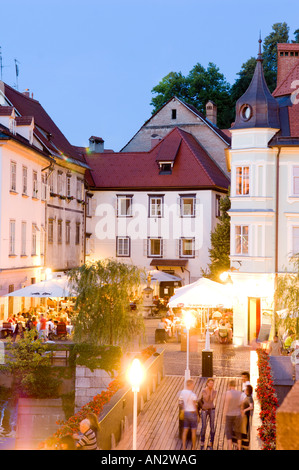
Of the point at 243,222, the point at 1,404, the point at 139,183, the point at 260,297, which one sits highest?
the point at 139,183

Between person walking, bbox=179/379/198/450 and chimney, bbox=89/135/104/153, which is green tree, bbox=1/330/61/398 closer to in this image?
person walking, bbox=179/379/198/450

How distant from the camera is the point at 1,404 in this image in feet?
86.5

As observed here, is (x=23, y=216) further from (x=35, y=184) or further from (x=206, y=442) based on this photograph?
(x=206, y=442)

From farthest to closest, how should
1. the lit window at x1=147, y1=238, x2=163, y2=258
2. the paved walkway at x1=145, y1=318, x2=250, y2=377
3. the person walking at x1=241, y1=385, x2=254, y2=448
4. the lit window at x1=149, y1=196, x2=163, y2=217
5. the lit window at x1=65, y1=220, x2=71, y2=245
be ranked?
the lit window at x1=149, y1=196, x2=163, y2=217 < the lit window at x1=147, y1=238, x2=163, y2=258 < the lit window at x1=65, y1=220, x2=71, y2=245 < the paved walkway at x1=145, y1=318, x2=250, y2=377 < the person walking at x1=241, y1=385, x2=254, y2=448

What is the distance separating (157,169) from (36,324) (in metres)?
26.7

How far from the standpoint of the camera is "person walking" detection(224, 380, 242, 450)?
1480 cm

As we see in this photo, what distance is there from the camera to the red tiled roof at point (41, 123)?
4531cm

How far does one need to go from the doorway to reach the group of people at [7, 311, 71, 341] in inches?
332

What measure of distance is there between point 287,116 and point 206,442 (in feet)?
72.2

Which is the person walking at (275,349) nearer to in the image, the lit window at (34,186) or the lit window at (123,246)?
the lit window at (34,186)

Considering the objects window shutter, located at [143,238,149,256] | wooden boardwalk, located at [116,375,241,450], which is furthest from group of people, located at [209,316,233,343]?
window shutter, located at [143,238,149,256]

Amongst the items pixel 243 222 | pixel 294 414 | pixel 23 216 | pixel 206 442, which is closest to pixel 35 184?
pixel 23 216

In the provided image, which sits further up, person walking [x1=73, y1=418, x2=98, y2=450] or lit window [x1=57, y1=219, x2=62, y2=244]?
lit window [x1=57, y1=219, x2=62, y2=244]

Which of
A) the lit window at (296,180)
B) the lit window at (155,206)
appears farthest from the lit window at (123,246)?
the lit window at (296,180)
